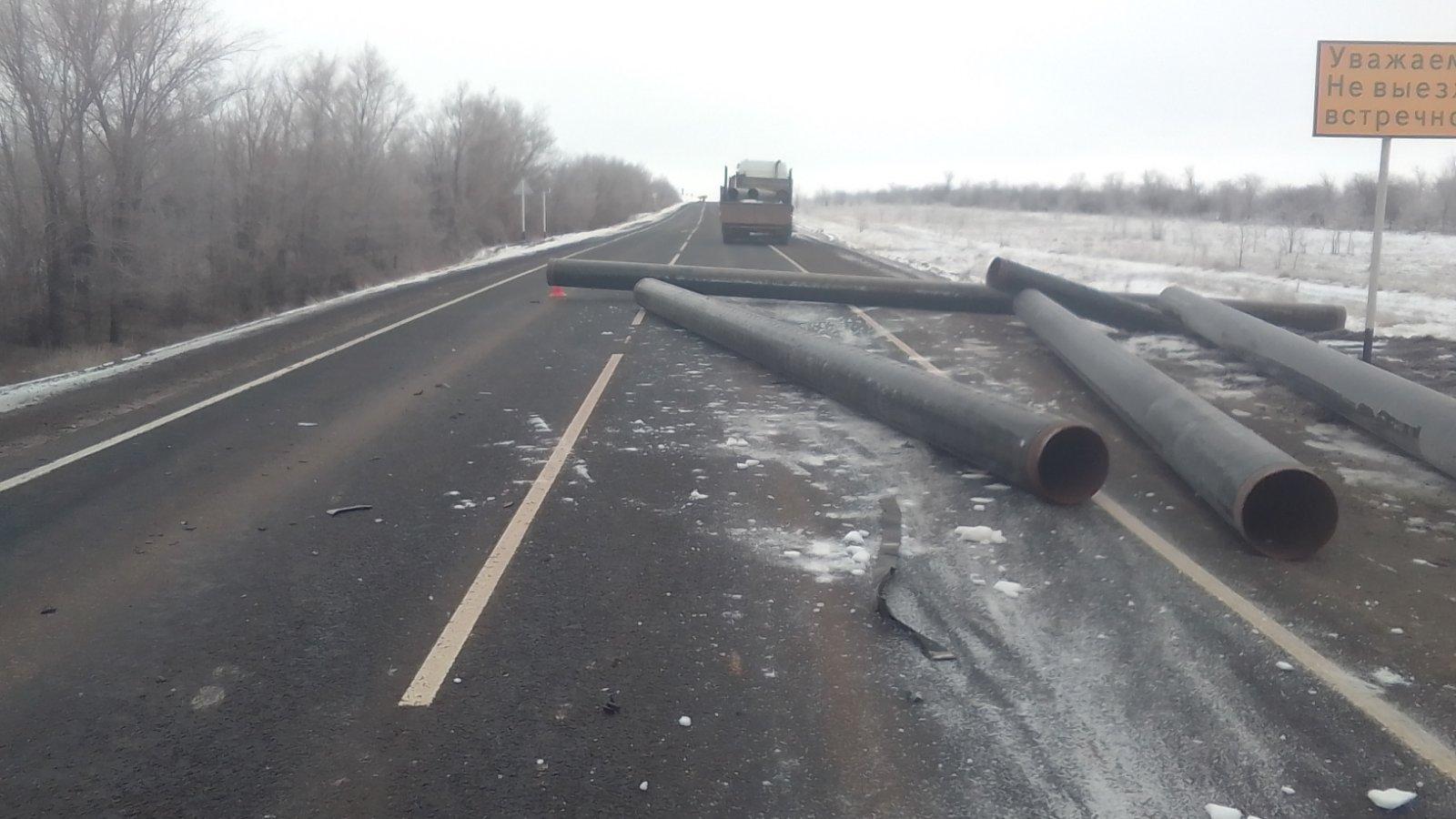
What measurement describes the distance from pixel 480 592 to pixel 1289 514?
15.3 feet

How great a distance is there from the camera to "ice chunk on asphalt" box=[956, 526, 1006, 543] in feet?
19.7

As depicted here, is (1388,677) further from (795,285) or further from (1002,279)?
(795,285)

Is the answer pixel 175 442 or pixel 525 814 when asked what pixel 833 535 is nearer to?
pixel 525 814

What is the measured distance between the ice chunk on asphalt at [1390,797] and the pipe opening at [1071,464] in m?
3.12

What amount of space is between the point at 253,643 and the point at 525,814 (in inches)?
76.2

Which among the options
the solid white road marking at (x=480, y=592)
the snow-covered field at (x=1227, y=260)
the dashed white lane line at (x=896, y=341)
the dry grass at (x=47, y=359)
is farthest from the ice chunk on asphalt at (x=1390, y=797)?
the dry grass at (x=47, y=359)

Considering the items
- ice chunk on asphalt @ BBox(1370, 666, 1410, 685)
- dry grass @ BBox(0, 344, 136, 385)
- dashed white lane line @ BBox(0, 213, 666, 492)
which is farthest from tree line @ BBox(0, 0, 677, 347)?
ice chunk on asphalt @ BBox(1370, 666, 1410, 685)

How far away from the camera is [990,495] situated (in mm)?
6824

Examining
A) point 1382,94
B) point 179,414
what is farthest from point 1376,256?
point 179,414

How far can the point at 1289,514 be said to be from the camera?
240 inches

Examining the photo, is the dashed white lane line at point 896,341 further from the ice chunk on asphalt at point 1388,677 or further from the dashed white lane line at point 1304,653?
the ice chunk on asphalt at point 1388,677

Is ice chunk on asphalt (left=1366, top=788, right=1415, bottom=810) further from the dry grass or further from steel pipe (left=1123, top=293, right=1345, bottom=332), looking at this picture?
the dry grass

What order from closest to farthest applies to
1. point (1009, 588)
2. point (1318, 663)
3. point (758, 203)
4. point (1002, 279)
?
point (1318, 663), point (1009, 588), point (1002, 279), point (758, 203)

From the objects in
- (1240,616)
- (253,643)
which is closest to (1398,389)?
(1240,616)
